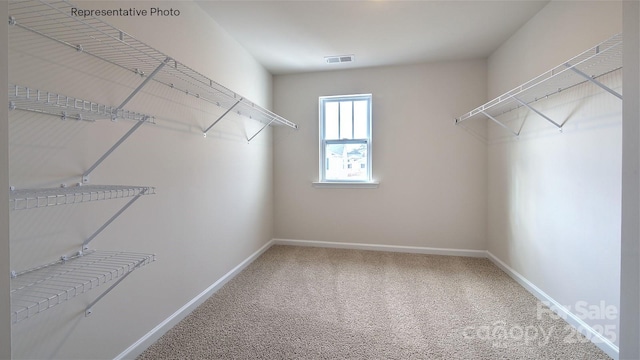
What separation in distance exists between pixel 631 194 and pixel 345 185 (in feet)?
9.98

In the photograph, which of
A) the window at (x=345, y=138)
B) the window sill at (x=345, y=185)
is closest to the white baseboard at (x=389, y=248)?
the window sill at (x=345, y=185)

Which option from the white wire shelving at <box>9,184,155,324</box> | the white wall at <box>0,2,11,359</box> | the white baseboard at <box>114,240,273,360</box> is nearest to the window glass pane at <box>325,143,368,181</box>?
the white baseboard at <box>114,240,273,360</box>

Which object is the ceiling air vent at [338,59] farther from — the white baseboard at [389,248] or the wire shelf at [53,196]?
the wire shelf at [53,196]

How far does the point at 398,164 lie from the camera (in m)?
3.50

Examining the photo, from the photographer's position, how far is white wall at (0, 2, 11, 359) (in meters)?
0.56

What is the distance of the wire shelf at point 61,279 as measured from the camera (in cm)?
105

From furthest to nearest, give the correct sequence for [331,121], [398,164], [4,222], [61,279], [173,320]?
[331,121]
[398,164]
[173,320]
[61,279]
[4,222]

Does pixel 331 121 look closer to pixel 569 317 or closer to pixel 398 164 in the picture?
pixel 398 164

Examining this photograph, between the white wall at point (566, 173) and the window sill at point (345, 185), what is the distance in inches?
57.6

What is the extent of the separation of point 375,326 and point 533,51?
2.64m

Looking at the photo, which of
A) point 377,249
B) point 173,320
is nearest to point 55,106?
point 173,320

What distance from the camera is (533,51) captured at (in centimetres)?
232

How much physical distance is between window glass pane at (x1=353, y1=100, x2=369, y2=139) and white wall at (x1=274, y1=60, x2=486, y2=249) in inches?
5.3

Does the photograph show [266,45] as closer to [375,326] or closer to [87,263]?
[87,263]
